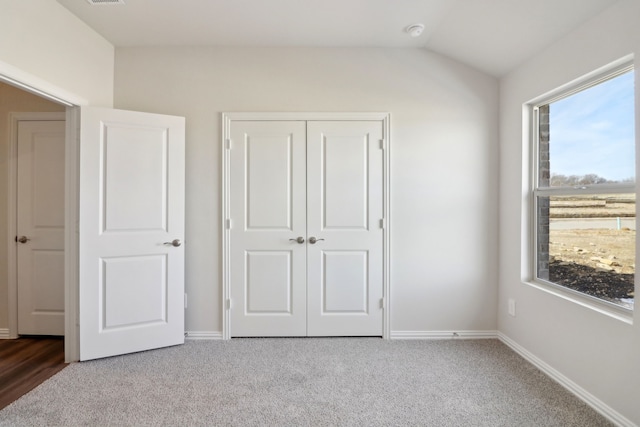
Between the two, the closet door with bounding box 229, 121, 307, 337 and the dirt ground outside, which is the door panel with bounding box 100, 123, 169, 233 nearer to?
the closet door with bounding box 229, 121, 307, 337

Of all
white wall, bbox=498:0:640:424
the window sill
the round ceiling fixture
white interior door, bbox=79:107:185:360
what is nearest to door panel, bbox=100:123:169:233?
white interior door, bbox=79:107:185:360

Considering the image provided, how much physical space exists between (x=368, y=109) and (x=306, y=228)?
121cm

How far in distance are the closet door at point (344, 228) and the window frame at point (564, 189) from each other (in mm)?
1207

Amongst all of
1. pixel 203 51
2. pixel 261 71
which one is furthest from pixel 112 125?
pixel 261 71

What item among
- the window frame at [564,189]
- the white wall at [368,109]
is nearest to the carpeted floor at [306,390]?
the white wall at [368,109]

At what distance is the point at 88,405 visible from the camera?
1905 mm

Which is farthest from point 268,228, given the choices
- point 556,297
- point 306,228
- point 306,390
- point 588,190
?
point 588,190

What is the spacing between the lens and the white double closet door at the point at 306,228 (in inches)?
111

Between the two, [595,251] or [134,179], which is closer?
[595,251]

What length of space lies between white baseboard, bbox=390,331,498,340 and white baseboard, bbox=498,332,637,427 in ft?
0.62

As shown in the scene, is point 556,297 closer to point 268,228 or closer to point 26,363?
point 268,228

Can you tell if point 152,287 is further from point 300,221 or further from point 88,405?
point 300,221

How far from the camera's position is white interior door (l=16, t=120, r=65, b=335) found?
2.89 meters

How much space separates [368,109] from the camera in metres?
2.85
